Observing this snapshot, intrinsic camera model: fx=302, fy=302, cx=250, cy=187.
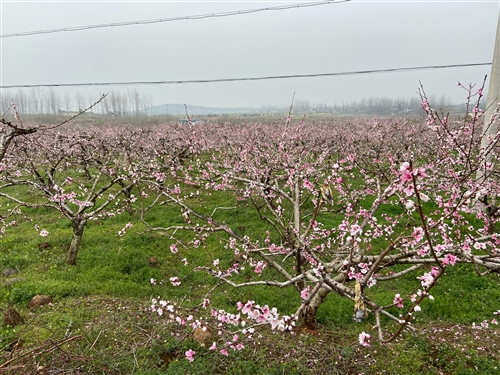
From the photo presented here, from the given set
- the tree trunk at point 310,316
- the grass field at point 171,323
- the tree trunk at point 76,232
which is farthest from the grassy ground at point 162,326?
the tree trunk at point 76,232

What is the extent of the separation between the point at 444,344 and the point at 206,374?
3866 mm

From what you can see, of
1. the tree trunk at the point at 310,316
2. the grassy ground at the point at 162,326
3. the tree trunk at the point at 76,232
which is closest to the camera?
the grassy ground at the point at 162,326

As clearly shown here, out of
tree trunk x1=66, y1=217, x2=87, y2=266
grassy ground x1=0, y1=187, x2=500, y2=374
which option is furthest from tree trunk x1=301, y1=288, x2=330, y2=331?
tree trunk x1=66, y1=217, x2=87, y2=266

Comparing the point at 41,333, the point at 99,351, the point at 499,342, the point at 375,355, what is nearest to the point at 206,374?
the point at 99,351

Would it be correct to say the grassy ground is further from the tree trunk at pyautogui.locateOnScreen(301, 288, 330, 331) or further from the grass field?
the tree trunk at pyautogui.locateOnScreen(301, 288, 330, 331)

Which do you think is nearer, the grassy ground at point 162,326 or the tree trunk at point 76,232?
the grassy ground at point 162,326

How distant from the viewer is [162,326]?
543 centimetres

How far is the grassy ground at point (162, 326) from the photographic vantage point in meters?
4.51

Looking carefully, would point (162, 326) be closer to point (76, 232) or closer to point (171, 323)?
point (171, 323)

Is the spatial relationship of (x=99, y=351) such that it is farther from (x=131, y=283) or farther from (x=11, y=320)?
(x=131, y=283)

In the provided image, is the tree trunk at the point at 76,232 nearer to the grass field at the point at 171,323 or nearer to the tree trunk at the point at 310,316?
the grass field at the point at 171,323

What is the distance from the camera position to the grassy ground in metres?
4.51

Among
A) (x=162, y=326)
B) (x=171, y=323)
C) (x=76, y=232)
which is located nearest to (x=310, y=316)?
(x=171, y=323)

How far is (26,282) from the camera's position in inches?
271
